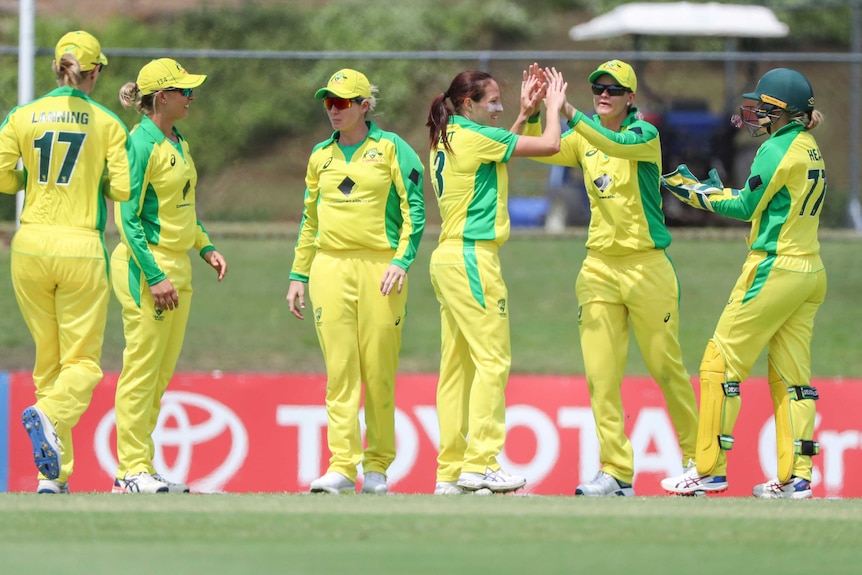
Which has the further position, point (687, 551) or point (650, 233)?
point (650, 233)

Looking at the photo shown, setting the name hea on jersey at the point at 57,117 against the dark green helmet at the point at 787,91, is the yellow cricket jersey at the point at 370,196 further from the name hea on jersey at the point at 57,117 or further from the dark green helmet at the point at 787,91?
the dark green helmet at the point at 787,91

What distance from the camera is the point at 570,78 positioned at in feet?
65.9

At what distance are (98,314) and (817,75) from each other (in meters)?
16.0

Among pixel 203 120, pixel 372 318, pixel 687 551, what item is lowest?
pixel 687 551

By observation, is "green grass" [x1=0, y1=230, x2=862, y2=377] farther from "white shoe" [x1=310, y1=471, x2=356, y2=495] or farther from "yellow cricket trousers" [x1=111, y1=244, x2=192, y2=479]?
"white shoe" [x1=310, y1=471, x2=356, y2=495]

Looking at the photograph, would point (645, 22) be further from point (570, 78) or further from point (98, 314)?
point (98, 314)

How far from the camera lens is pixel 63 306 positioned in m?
6.99

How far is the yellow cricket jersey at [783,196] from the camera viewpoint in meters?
7.02

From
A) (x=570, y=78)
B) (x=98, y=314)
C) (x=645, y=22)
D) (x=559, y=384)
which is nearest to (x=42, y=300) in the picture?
(x=98, y=314)

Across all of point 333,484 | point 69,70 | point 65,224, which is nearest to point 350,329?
point 333,484

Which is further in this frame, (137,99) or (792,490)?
(137,99)

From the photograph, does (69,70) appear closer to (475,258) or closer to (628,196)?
(475,258)

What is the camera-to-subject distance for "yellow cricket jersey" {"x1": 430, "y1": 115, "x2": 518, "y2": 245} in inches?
280

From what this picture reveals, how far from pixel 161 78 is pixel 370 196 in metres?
1.29
